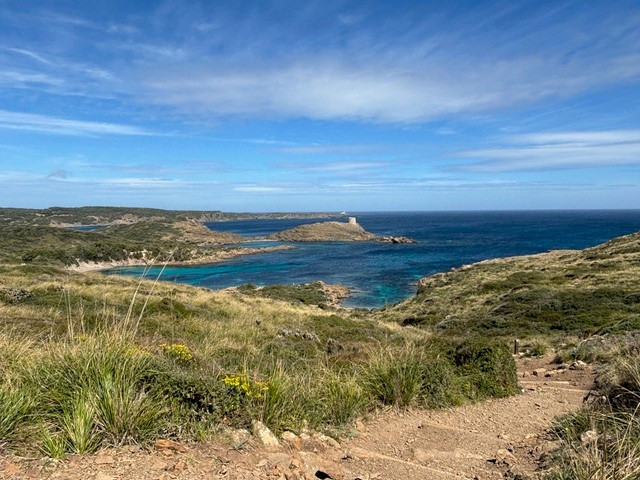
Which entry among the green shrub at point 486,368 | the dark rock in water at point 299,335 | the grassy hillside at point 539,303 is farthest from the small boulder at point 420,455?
the grassy hillside at point 539,303

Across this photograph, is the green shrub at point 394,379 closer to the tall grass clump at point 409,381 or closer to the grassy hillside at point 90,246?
the tall grass clump at point 409,381

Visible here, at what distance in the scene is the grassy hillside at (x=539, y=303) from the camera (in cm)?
1820

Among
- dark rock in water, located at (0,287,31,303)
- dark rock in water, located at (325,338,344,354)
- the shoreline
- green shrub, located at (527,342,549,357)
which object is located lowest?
the shoreline

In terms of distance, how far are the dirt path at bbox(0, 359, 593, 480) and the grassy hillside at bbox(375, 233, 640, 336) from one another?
34.8 ft

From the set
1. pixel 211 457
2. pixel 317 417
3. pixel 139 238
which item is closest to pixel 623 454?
pixel 317 417

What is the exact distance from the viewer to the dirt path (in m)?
3.27

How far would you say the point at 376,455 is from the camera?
4473 mm

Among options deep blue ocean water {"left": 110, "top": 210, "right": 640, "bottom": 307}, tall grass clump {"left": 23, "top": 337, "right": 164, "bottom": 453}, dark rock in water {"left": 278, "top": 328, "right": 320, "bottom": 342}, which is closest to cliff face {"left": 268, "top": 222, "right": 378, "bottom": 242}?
deep blue ocean water {"left": 110, "top": 210, "right": 640, "bottom": 307}

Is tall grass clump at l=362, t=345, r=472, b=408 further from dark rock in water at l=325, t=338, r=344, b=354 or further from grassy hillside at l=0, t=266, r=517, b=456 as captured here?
dark rock in water at l=325, t=338, r=344, b=354

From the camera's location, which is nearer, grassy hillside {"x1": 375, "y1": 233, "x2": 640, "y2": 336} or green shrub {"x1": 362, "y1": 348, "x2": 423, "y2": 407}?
green shrub {"x1": 362, "y1": 348, "x2": 423, "y2": 407}

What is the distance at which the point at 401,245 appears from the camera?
99.6m

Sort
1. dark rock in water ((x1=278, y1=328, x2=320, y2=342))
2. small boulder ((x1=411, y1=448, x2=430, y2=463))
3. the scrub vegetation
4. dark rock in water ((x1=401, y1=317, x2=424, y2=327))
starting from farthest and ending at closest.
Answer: dark rock in water ((x1=401, y1=317, x2=424, y2=327))
dark rock in water ((x1=278, y1=328, x2=320, y2=342))
small boulder ((x1=411, y1=448, x2=430, y2=463))
the scrub vegetation

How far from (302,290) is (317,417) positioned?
135ft

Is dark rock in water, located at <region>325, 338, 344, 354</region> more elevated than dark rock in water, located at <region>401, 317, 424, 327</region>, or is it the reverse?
dark rock in water, located at <region>325, 338, 344, 354</region>
